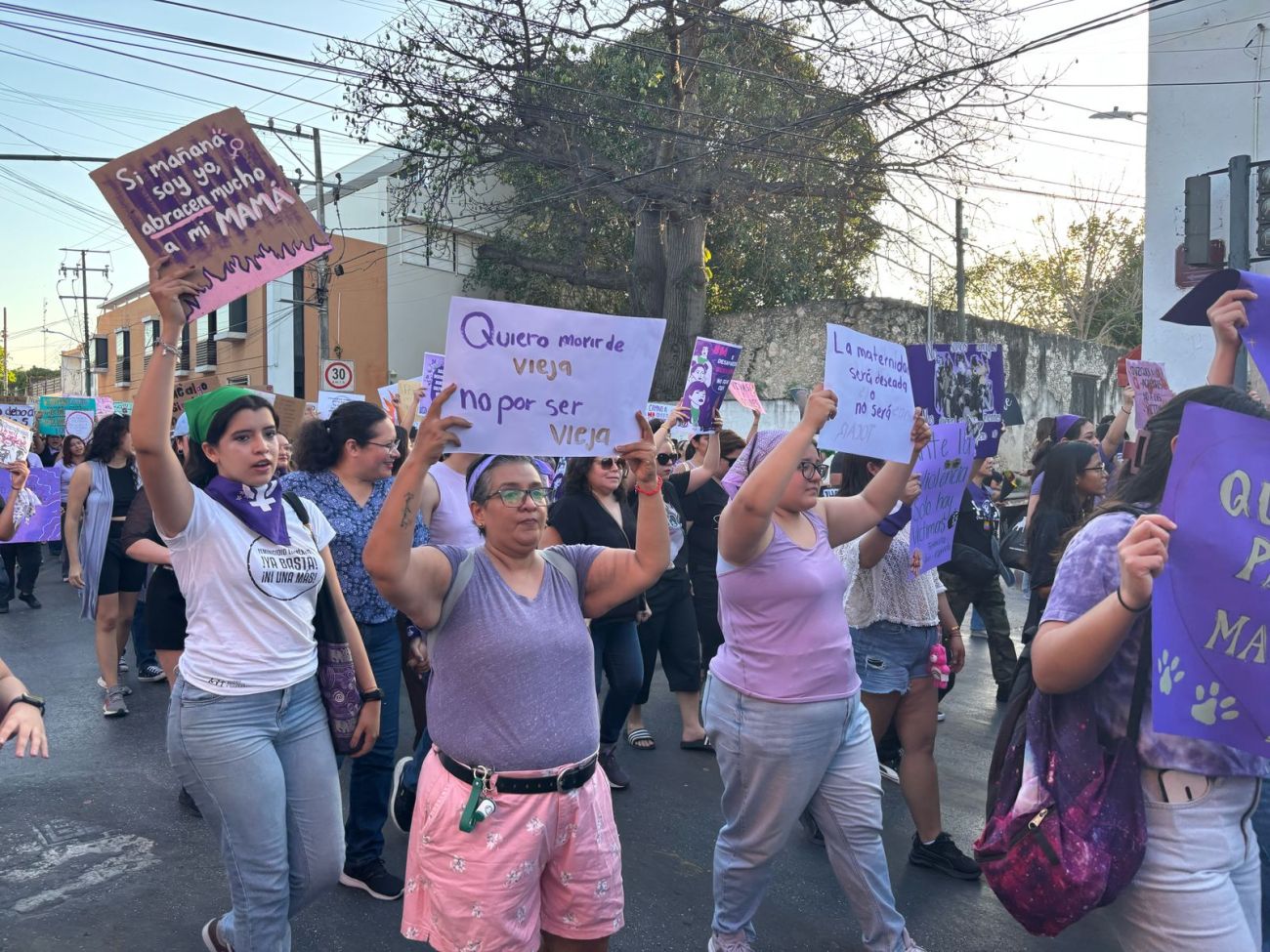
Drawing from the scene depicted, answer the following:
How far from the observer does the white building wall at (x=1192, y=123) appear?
12469 mm

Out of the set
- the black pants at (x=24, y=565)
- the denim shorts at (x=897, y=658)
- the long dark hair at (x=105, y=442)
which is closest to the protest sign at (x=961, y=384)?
the denim shorts at (x=897, y=658)

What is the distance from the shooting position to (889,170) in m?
16.1

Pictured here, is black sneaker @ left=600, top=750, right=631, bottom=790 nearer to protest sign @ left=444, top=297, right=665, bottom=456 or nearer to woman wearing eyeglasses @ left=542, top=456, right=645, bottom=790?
woman wearing eyeglasses @ left=542, top=456, right=645, bottom=790

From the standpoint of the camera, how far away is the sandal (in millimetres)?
6152

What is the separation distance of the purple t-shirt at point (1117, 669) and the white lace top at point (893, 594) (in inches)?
79.6

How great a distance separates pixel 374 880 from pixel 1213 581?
131 inches

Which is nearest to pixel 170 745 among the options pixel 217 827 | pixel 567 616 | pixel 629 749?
pixel 217 827

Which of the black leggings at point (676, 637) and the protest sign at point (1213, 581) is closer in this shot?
the protest sign at point (1213, 581)

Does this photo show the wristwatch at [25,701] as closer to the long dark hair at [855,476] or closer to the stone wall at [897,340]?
the long dark hair at [855,476]

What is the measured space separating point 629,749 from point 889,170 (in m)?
→ 12.5

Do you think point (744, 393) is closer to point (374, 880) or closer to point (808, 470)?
point (808, 470)

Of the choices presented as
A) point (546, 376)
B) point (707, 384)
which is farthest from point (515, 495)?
point (707, 384)

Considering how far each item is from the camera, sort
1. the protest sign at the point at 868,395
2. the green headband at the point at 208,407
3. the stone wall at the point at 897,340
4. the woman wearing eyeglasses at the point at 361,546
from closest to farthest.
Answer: the green headband at the point at 208,407 → the protest sign at the point at 868,395 → the woman wearing eyeglasses at the point at 361,546 → the stone wall at the point at 897,340

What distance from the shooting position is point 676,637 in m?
6.22
